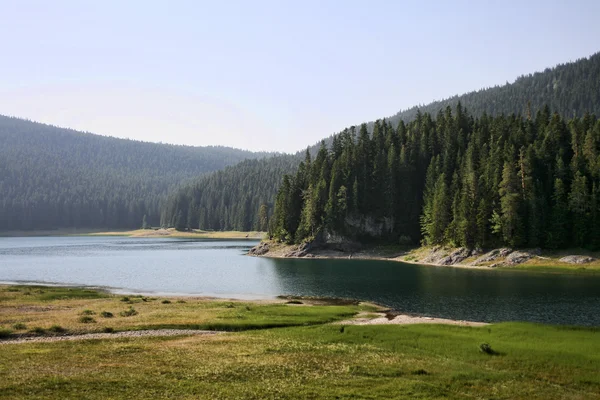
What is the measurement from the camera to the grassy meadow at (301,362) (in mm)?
27062

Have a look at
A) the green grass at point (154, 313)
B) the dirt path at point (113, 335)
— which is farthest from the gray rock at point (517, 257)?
the dirt path at point (113, 335)

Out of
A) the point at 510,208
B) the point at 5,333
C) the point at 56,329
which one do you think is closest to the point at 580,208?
the point at 510,208

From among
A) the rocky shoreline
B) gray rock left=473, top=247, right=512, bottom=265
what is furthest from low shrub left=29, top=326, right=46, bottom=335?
gray rock left=473, top=247, right=512, bottom=265

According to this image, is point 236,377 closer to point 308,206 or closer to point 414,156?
point 308,206

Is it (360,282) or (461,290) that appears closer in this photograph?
(461,290)

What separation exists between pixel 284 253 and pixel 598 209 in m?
88.4

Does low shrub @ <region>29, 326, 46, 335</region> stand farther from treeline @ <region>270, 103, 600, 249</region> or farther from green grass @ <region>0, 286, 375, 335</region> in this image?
treeline @ <region>270, 103, 600, 249</region>

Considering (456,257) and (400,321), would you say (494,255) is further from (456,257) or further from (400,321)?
A: (400,321)

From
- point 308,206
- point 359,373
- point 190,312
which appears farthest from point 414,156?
point 359,373

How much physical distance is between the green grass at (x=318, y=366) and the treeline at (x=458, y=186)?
79855 mm

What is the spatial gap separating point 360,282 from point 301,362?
60.6 metres

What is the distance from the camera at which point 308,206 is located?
163625 millimetres

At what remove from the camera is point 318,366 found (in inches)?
1282

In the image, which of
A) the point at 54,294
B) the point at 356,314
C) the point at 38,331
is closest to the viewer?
the point at 38,331
